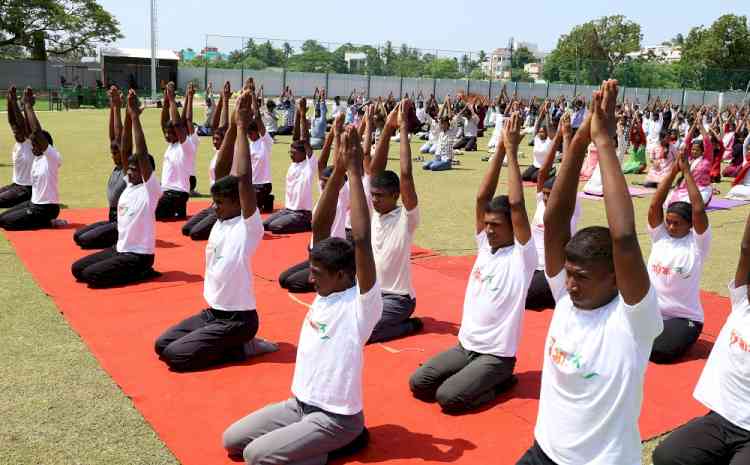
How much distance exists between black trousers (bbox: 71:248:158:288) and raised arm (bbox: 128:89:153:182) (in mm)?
914

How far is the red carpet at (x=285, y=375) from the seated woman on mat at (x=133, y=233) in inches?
7.6

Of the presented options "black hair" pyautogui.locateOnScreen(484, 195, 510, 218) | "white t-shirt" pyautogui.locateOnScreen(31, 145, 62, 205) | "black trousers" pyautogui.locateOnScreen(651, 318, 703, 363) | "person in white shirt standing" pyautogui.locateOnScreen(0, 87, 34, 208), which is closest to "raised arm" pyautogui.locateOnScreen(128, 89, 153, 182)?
"white t-shirt" pyautogui.locateOnScreen(31, 145, 62, 205)

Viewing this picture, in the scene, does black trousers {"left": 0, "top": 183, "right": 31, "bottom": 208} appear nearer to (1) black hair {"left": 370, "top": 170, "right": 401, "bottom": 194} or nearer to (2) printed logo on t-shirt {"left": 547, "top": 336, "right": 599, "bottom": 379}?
(1) black hair {"left": 370, "top": 170, "right": 401, "bottom": 194}

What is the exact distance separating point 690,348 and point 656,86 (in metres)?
46.0

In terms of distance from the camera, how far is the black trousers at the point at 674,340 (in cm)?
606

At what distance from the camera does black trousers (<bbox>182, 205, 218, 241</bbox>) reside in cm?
1036

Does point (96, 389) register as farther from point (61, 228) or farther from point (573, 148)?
point (61, 228)

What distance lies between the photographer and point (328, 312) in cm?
418

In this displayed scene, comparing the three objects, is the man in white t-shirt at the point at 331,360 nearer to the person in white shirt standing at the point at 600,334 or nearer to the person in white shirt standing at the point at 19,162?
the person in white shirt standing at the point at 600,334

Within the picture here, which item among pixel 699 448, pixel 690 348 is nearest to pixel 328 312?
pixel 699 448

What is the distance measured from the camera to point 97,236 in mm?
9602

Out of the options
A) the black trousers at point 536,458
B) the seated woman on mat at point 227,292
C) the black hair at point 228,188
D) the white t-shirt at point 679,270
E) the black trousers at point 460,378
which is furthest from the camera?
the white t-shirt at point 679,270

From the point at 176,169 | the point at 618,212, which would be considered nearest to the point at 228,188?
the point at 618,212

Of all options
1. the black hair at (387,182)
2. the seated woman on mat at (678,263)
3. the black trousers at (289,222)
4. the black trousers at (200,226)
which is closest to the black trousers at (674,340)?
the seated woman on mat at (678,263)
